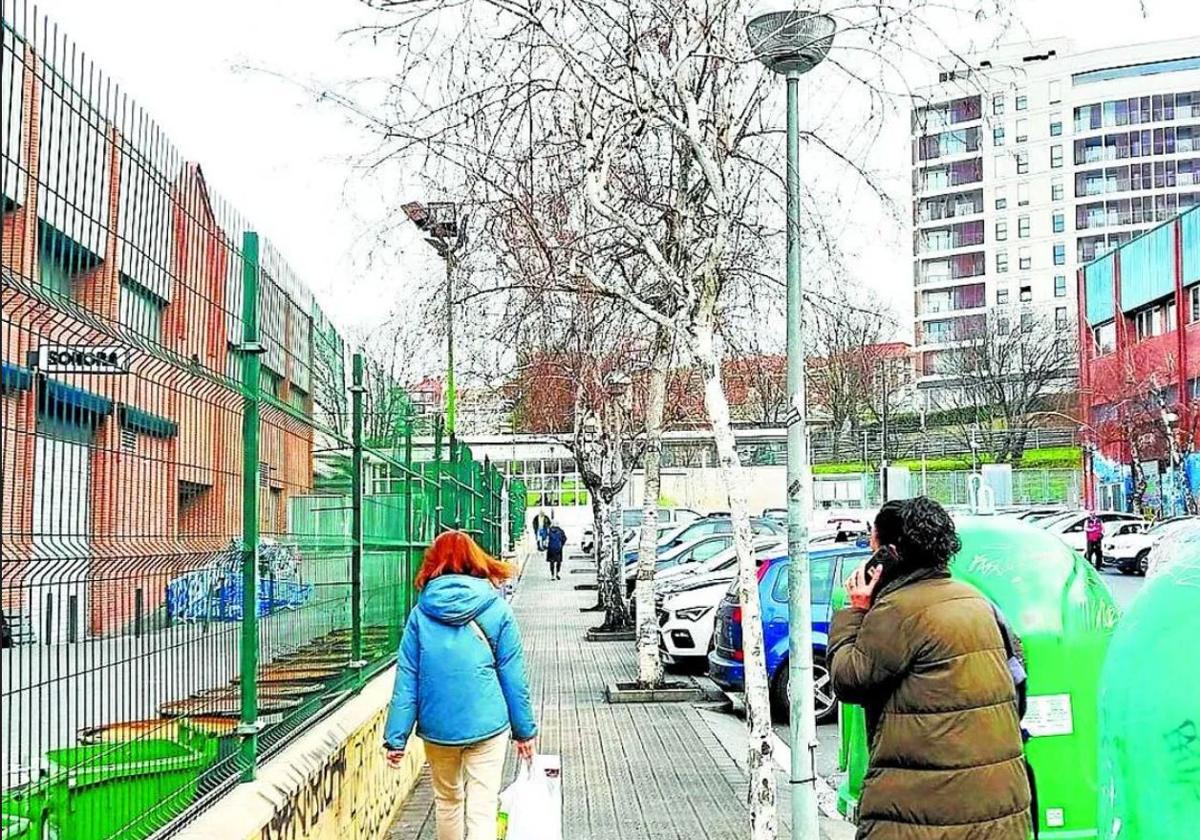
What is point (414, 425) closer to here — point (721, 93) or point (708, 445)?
point (721, 93)

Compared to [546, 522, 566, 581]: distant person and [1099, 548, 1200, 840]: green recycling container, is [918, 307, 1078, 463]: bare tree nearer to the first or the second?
[546, 522, 566, 581]: distant person

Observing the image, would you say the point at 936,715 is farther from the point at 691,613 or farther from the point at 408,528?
the point at 691,613

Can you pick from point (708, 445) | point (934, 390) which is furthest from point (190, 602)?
point (934, 390)

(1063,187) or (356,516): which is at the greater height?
(1063,187)

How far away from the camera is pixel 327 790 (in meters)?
6.79

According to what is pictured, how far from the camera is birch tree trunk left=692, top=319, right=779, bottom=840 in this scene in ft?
26.0

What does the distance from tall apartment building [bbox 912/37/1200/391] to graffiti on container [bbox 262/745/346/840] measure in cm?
8631

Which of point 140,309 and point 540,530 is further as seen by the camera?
point 540,530

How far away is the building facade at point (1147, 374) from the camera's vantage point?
46688 mm

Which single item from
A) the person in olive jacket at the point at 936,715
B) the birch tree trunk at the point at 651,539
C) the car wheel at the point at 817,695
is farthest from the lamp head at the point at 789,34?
the car wheel at the point at 817,695

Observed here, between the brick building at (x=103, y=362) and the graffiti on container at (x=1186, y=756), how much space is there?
9.07 ft

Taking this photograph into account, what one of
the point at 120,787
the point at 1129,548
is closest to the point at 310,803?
the point at 120,787

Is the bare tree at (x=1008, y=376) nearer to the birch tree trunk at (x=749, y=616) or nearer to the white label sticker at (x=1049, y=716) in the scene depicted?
the birch tree trunk at (x=749, y=616)

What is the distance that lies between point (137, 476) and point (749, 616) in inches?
208
